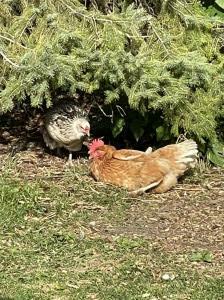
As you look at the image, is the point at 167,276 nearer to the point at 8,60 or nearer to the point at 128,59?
the point at 128,59

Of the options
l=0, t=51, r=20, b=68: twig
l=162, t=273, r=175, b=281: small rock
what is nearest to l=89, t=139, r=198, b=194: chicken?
l=0, t=51, r=20, b=68: twig

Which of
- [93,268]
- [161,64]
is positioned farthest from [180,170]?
[93,268]

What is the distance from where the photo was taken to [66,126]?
7.38 meters

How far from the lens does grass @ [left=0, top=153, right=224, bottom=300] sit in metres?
5.07

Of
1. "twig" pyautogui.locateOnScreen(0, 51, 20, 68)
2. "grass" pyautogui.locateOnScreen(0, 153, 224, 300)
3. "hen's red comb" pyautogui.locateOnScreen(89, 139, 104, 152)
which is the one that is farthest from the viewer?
"hen's red comb" pyautogui.locateOnScreen(89, 139, 104, 152)

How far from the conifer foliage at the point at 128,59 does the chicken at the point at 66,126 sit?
1.29ft

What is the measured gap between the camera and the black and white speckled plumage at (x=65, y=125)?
738cm

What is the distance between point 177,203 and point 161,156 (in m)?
0.53

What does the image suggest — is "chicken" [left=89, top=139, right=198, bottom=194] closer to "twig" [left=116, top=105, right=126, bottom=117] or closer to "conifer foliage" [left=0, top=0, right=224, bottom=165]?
"conifer foliage" [left=0, top=0, right=224, bottom=165]

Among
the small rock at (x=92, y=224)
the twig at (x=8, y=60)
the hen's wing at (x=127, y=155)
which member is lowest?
the small rock at (x=92, y=224)

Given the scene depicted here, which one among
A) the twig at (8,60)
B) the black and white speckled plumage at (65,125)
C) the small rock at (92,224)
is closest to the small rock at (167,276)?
the small rock at (92,224)

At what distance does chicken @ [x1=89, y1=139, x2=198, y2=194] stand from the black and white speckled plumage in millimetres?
375

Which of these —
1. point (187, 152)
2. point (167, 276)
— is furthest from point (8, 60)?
point (167, 276)

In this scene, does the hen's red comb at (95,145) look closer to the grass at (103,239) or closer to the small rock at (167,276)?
the grass at (103,239)
